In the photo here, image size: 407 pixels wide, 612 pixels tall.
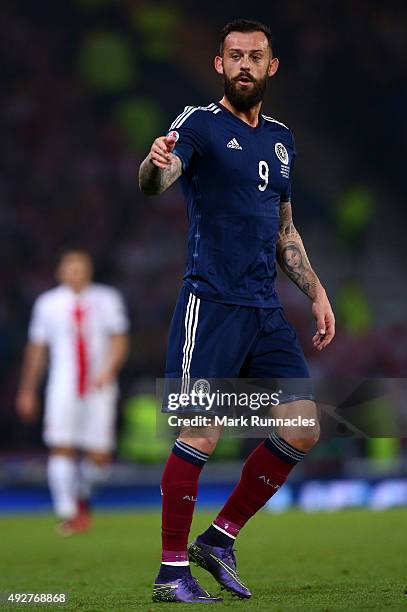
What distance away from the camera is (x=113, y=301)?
11.1 meters

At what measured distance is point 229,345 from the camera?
550 centimetres

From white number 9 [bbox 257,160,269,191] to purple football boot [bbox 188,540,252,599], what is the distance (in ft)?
4.81

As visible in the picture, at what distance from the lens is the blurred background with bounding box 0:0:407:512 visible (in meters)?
A: 16.2

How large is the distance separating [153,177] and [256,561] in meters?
2.91

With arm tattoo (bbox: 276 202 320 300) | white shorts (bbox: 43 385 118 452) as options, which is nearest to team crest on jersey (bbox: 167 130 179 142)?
arm tattoo (bbox: 276 202 320 300)

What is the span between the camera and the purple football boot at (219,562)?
5.54 m

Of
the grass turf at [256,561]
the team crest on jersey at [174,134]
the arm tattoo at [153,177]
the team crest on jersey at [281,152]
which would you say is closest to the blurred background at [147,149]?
the grass turf at [256,561]

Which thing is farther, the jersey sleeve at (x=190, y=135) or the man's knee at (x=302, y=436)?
the man's knee at (x=302, y=436)

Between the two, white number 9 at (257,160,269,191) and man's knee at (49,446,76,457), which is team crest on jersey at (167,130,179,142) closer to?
white number 9 at (257,160,269,191)

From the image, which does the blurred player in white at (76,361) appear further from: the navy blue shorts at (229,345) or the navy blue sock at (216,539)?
the navy blue shorts at (229,345)

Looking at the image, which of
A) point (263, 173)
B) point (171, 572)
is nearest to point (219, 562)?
point (171, 572)

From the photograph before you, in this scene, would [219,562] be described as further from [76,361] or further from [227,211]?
[76,361]

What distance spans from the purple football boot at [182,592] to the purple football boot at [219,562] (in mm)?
Answer: 192

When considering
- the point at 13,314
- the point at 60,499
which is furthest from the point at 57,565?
the point at 13,314
